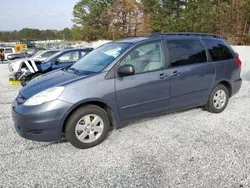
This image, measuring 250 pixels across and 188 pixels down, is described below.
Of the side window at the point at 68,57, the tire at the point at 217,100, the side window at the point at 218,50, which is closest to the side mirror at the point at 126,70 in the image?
the side window at the point at 218,50

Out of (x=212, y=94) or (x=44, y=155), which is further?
(x=212, y=94)

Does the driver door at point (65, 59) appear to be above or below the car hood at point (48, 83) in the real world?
above

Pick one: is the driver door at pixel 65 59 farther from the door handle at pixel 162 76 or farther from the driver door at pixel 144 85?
the door handle at pixel 162 76

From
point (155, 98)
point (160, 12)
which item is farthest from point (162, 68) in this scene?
point (160, 12)

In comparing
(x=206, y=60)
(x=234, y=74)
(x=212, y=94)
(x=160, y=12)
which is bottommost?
(x=212, y=94)

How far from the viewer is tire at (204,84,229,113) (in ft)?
13.8

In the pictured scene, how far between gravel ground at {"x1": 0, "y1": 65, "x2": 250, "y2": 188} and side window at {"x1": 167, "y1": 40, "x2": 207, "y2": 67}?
44.1 inches

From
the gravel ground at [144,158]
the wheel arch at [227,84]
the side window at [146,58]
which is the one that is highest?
the side window at [146,58]

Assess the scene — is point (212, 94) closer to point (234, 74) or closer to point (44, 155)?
point (234, 74)

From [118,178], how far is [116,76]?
1391mm

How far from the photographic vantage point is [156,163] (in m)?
2.66

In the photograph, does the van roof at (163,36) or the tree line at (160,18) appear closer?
the van roof at (163,36)

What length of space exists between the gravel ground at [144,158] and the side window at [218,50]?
4.28ft

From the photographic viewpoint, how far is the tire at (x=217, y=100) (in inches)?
165
